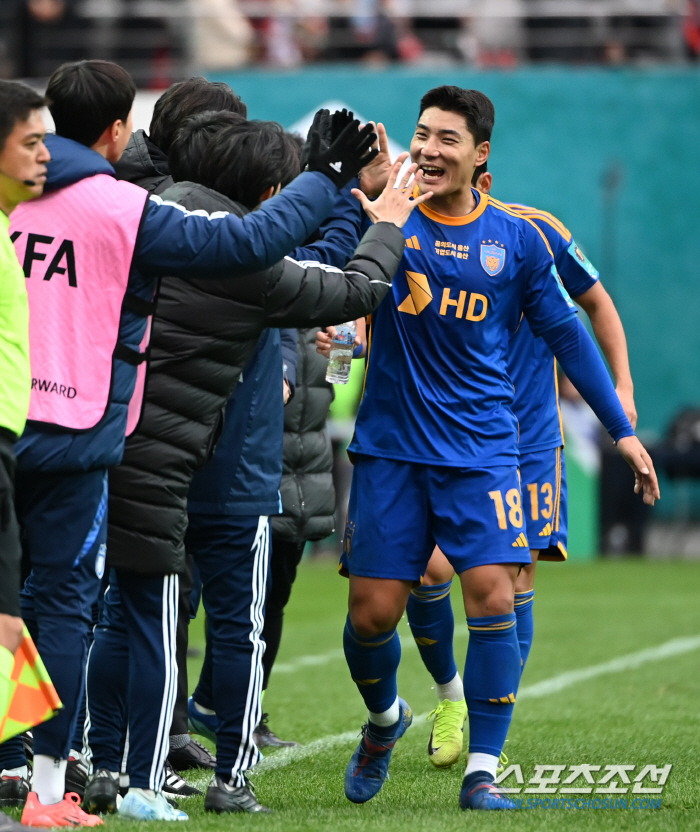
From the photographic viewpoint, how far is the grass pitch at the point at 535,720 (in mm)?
4230

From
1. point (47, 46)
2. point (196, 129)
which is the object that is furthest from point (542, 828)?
point (47, 46)

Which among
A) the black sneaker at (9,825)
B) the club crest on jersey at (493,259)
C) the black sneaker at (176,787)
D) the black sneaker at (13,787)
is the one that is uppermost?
the club crest on jersey at (493,259)

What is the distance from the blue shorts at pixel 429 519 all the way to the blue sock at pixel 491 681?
0.21m

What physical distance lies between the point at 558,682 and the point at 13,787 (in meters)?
4.03

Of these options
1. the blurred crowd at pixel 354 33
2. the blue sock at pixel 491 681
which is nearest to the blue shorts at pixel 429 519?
the blue sock at pixel 491 681

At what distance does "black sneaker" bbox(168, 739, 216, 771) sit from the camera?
5.39 m

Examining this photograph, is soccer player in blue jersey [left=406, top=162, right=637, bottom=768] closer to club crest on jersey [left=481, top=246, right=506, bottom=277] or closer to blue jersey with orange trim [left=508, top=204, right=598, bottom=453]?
blue jersey with orange trim [left=508, top=204, right=598, bottom=453]

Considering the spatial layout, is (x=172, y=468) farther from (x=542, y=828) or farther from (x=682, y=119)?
(x=682, y=119)

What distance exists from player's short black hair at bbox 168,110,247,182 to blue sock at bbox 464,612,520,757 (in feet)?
5.45

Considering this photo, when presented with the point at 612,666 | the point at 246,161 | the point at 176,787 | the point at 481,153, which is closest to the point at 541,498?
the point at 481,153

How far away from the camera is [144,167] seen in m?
4.80

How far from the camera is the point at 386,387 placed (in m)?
4.79

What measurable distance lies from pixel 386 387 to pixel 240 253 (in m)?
1.01

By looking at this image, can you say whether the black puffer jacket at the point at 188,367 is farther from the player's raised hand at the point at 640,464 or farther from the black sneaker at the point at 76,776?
the player's raised hand at the point at 640,464
